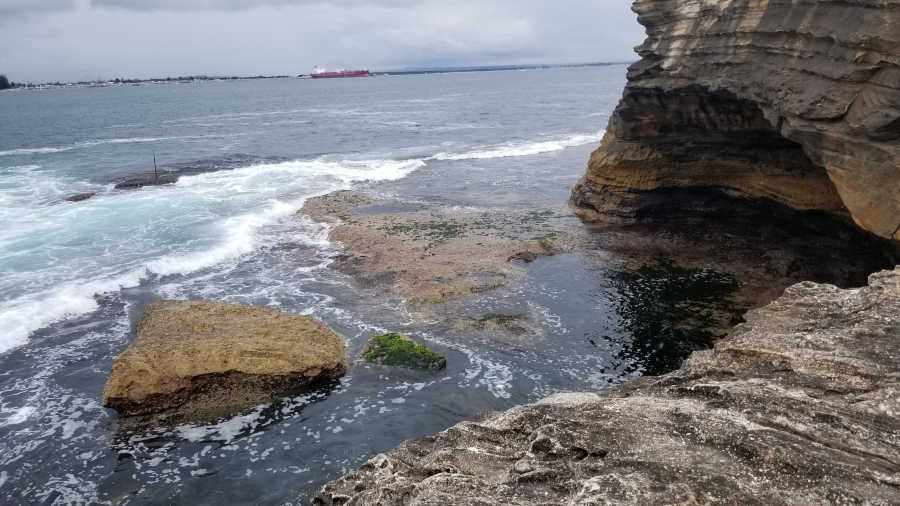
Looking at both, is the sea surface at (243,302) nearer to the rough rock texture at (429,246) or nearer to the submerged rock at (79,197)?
the submerged rock at (79,197)

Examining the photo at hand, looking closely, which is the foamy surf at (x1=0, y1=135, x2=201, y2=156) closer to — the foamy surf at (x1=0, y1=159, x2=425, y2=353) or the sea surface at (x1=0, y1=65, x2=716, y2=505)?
the sea surface at (x1=0, y1=65, x2=716, y2=505)

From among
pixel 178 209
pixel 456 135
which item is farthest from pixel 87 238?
pixel 456 135

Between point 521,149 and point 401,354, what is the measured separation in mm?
38426

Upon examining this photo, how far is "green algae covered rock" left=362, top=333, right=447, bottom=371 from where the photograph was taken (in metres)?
16.4

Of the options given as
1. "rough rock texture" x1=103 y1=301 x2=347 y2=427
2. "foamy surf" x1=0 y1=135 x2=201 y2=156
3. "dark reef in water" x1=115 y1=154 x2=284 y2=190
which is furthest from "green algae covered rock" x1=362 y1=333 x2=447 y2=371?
"foamy surf" x1=0 y1=135 x2=201 y2=156

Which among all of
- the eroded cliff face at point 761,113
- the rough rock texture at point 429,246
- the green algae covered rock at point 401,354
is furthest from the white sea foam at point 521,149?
the green algae covered rock at point 401,354

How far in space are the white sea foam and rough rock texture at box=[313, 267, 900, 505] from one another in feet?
131

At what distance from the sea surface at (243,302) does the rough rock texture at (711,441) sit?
442 centimetres

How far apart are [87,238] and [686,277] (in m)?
25.0

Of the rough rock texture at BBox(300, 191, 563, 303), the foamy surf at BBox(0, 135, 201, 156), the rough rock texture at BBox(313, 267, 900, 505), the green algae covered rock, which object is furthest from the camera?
the foamy surf at BBox(0, 135, 201, 156)

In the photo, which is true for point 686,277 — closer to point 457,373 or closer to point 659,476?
point 457,373

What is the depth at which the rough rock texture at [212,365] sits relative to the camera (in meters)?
14.4

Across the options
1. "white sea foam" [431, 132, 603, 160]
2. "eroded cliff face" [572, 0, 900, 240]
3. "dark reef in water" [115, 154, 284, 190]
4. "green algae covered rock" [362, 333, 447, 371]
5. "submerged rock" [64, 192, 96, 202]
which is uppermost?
"eroded cliff face" [572, 0, 900, 240]

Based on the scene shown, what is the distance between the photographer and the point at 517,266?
77.8 ft
